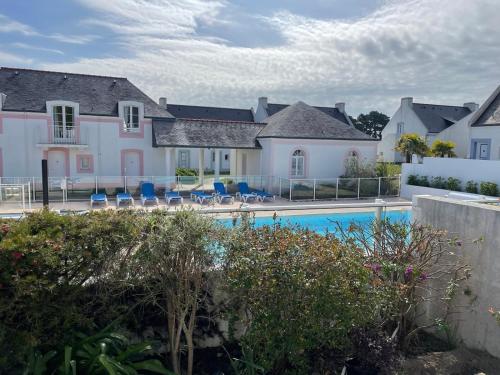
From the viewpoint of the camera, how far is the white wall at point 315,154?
80.8ft

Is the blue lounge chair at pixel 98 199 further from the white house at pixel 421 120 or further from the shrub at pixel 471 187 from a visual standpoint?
the white house at pixel 421 120

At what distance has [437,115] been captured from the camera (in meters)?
40.9

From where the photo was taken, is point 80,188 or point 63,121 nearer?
point 80,188

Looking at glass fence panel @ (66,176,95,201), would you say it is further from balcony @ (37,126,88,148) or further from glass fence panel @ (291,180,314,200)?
glass fence panel @ (291,180,314,200)

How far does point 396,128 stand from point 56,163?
33.8 m

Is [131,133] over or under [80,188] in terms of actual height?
over

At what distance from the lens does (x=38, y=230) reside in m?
3.76

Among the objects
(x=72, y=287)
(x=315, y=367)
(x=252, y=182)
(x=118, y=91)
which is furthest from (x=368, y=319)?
(x=118, y=91)

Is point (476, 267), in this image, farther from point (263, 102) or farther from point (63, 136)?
point (263, 102)

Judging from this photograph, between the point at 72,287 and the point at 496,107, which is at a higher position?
the point at 496,107

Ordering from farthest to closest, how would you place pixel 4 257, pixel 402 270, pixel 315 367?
pixel 402 270 < pixel 315 367 < pixel 4 257

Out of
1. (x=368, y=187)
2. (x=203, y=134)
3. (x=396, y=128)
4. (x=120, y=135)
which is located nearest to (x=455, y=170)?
(x=368, y=187)

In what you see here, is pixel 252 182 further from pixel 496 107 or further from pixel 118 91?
pixel 496 107

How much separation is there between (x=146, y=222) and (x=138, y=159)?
22704 mm
